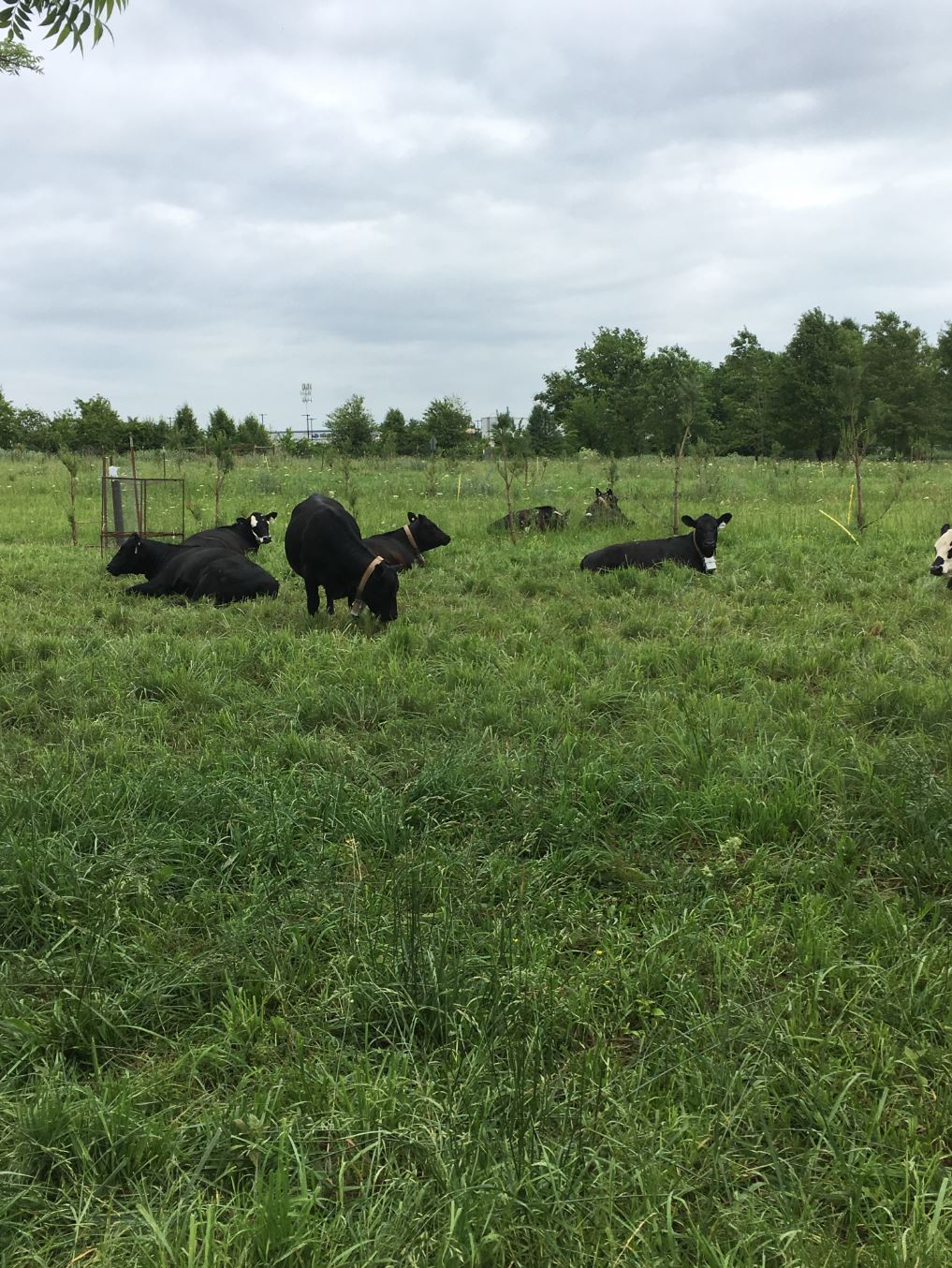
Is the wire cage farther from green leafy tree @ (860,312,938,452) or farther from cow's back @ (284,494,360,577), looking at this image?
green leafy tree @ (860,312,938,452)

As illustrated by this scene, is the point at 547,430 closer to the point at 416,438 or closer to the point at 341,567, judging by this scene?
the point at 416,438

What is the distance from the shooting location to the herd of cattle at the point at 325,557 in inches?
309

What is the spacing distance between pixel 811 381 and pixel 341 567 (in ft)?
151

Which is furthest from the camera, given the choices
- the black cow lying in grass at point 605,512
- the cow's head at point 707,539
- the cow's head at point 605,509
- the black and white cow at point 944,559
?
the cow's head at point 605,509

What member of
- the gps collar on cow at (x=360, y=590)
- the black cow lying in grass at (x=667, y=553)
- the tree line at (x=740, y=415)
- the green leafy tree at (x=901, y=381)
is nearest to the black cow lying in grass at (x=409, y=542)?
the black cow lying in grass at (x=667, y=553)

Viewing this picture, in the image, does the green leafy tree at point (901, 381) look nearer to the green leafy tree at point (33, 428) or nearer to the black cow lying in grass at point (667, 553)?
the black cow lying in grass at point (667, 553)

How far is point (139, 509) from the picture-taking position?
13859mm

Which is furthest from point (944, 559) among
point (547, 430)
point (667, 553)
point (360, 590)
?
point (547, 430)

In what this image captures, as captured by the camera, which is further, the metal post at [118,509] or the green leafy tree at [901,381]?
the green leafy tree at [901,381]

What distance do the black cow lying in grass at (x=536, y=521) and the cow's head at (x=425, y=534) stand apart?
2.32 meters

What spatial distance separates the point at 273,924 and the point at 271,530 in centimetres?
1177

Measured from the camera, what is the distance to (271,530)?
45.9ft

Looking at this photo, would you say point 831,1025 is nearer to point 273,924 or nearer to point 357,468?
point 273,924

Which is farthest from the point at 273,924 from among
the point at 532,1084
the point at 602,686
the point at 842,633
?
the point at 842,633
